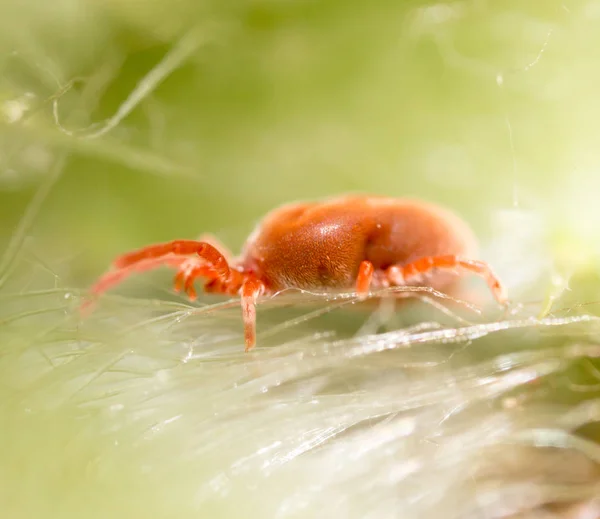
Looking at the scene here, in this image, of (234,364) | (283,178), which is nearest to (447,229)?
(234,364)

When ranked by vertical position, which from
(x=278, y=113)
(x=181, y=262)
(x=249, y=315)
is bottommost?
(x=249, y=315)

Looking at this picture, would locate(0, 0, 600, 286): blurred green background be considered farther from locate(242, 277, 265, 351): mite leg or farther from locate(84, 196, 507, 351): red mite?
locate(242, 277, 265, 351): mite leg

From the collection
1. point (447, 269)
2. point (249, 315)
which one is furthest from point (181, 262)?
point (447, 269)

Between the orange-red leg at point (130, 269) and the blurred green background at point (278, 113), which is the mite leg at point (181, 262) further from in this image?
the blurred green background at point (278, 113)

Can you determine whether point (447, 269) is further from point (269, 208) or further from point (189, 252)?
point (269, 208)

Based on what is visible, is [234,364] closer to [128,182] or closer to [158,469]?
[158,469]
